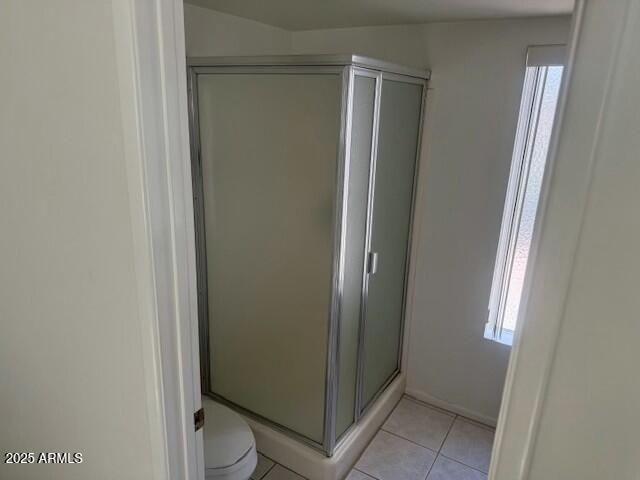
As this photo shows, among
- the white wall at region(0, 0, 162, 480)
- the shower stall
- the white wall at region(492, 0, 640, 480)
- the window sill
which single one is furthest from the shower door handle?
the white wall at region(492, 0, 640, 480)

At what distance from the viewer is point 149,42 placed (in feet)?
2.56

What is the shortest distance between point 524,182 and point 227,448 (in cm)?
178

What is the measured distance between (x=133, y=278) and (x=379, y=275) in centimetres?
141

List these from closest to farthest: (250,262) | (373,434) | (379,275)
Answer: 1. (250,262)
2. (379,275)
3. (373,434)

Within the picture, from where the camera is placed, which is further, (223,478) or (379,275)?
(379,275)

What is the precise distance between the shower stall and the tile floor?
0.20 meters

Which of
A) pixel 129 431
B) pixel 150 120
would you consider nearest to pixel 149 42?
pixel 150 120

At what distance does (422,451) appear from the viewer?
2.25 metres

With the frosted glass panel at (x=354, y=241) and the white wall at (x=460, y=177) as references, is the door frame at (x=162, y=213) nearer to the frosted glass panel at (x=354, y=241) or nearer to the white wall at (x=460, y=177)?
the frosted glass panel at (x=354, y=241)

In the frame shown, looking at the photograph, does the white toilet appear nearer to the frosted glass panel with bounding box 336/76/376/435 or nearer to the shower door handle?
the frosted glass panel with bounding box 336/76/376/435

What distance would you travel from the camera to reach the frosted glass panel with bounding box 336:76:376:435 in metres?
1.70

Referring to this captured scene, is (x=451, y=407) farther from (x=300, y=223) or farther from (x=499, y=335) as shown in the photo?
(x=300, y=223)

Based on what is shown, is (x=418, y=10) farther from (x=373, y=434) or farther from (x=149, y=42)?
(x=373, y=434)

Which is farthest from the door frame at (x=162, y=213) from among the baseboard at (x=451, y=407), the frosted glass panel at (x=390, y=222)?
the baseboard at (x=451, y=407)
